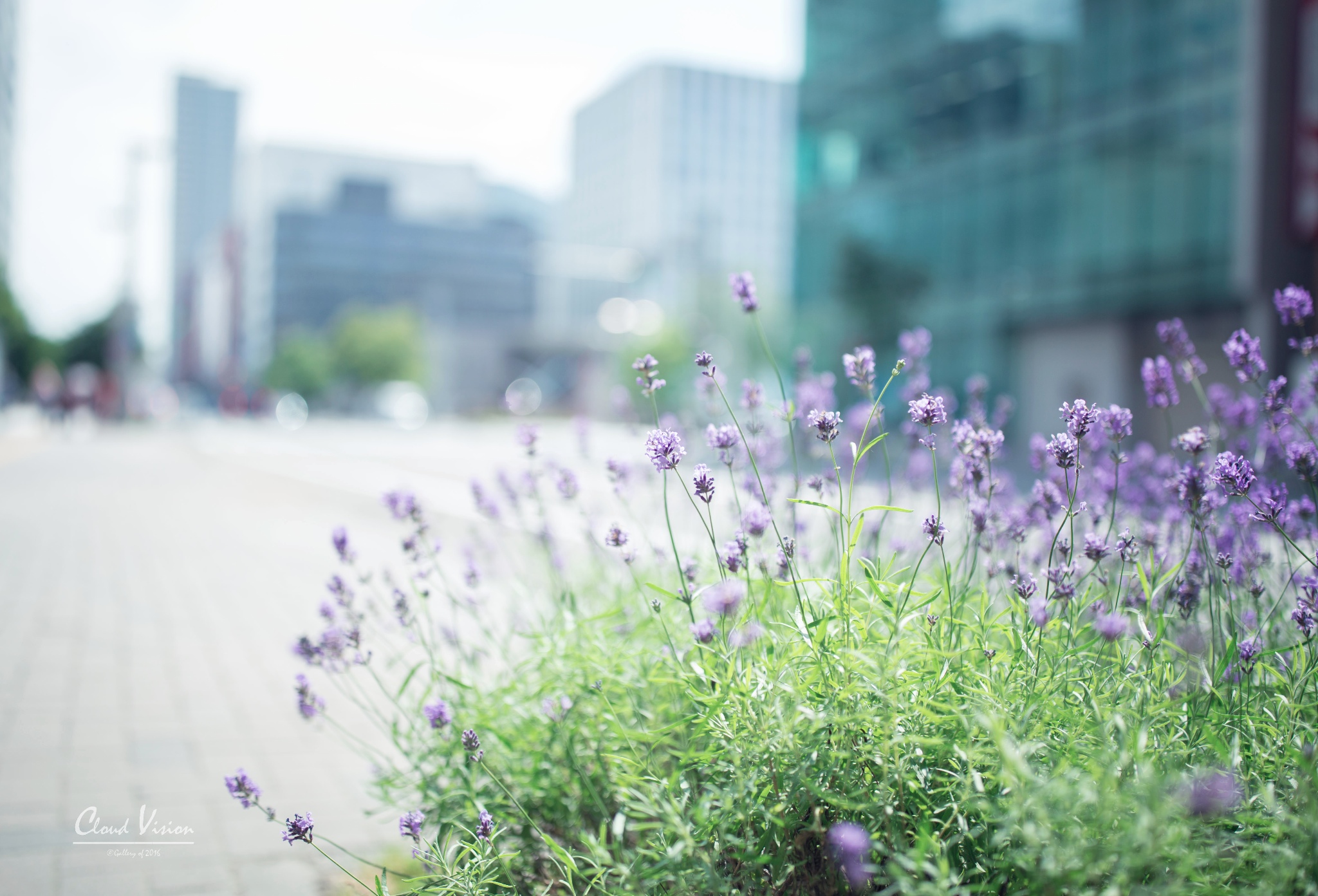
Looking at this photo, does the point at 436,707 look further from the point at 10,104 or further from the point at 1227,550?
the point at 10,104

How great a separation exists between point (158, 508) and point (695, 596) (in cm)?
1248

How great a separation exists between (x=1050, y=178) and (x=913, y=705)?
27083 mm

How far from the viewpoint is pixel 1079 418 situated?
1.87 metres

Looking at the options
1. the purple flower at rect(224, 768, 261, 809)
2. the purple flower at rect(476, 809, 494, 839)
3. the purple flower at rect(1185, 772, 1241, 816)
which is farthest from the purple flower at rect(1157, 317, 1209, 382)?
the purple flower at rect(224, 768, 261, 809)

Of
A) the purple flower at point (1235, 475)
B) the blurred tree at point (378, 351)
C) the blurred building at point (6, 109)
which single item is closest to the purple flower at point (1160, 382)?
the purple flower at point (1235, 475)

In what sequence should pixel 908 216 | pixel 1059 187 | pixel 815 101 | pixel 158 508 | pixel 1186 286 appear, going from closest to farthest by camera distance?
pixel 158 508, pixel 1186 286, pixel 1059 187, pixel 908 216, pixel 815 101

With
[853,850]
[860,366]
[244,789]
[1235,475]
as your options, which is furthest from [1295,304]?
[244,789]

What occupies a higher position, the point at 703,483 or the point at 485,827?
the point at 703,483

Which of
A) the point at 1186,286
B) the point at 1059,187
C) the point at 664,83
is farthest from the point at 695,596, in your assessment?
the point at 664,83

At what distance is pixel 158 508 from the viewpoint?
42.2 ft

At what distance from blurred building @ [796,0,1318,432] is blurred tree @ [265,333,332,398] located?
61416 millimetres

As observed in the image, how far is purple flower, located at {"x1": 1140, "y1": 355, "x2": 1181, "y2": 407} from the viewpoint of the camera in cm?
257

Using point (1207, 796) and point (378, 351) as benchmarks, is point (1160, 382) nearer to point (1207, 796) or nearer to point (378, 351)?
point (1207, 796)

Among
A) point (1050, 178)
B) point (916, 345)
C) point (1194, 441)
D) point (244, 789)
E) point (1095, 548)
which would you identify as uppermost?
point (1050, 178)
